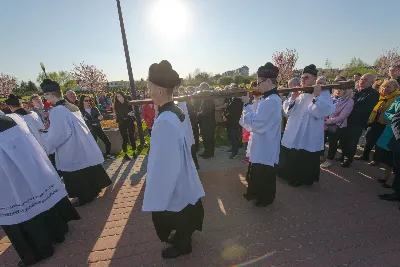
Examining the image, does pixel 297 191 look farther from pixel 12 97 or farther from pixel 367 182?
pixel 12 97

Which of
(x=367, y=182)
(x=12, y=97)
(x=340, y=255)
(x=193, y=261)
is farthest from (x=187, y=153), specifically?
(x=367, y=182)

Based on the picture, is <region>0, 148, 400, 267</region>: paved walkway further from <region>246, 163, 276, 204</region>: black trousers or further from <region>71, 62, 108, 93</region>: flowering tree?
<region>71, 62, 108, 93</region>: flowering tree

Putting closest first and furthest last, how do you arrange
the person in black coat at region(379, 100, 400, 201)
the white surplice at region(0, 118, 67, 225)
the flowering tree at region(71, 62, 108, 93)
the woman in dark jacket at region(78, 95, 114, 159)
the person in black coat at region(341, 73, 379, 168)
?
1. the white surplice at region(0, 118, 67, 225)
2. the person in black coat at region(379, 100, 400, 201)
3. the person in black coat at region(341, 73, 379, 168)
4. the woman in dark jacket at region(78, 95, 114, 159)
5. the flowering tree at region(71, 62, 108, 93)

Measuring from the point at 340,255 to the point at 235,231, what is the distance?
1.30 meters

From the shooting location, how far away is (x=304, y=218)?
3.45 metres

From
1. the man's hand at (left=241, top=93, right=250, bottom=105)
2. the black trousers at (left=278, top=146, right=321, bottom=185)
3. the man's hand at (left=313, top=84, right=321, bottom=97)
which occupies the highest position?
the man's hand at (left=313, top=84, right=321, bottom=97)

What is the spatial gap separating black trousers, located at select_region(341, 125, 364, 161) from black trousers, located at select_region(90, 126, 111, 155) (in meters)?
6.51

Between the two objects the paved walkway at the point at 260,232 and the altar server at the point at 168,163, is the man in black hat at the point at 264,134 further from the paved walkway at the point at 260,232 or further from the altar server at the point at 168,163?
the altar server at the point at 168,163

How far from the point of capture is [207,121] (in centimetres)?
640

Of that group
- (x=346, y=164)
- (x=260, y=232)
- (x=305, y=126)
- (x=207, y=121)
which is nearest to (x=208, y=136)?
(x=207, y=121)

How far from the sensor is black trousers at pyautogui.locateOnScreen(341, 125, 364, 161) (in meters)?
5.18

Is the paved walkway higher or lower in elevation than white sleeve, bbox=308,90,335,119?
A: lower

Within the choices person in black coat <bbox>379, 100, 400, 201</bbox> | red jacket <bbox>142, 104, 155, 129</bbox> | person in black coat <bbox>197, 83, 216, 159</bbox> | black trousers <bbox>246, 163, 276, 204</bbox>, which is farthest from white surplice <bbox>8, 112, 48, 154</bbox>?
person in black coat <bbox>379, 100, 400, 201</bbox>

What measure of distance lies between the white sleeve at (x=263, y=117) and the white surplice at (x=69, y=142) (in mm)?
2824
